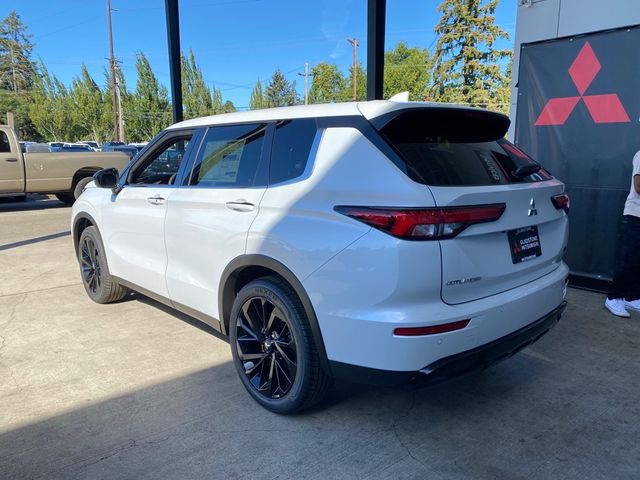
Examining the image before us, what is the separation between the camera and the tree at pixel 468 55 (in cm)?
4422

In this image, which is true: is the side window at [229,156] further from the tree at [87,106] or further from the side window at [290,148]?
the tree at [87,106]

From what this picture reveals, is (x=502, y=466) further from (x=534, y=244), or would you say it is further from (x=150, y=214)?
(x=150, y=214)

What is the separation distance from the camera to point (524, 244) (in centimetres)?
270

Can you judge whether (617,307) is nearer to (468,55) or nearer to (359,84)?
(468,55)

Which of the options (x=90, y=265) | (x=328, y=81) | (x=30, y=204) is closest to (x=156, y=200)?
(x=90, y=265)

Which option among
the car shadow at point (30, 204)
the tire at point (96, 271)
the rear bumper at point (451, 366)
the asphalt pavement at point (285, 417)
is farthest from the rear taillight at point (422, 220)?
the car shadow at point (30, 204)

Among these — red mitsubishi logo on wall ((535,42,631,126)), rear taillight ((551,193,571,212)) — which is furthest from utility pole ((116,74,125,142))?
rear taillight ((551,193,571,212))

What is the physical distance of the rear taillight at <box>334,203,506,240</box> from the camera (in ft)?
7.37

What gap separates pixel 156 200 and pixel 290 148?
146cm

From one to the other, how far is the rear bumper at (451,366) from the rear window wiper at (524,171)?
0.87 meters

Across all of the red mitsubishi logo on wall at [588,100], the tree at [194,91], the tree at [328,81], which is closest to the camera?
the red mitsubishi logo on wall at [588,100]

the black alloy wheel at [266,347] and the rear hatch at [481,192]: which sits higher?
the rear hatch at [481,192]

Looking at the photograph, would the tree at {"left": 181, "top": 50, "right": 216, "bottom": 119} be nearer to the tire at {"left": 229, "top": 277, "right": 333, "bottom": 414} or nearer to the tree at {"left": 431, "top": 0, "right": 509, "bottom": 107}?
the tree at {"left": 431, "top": 0, "right": 509, "bottom": 107}

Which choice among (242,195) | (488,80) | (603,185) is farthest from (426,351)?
(488,80)
